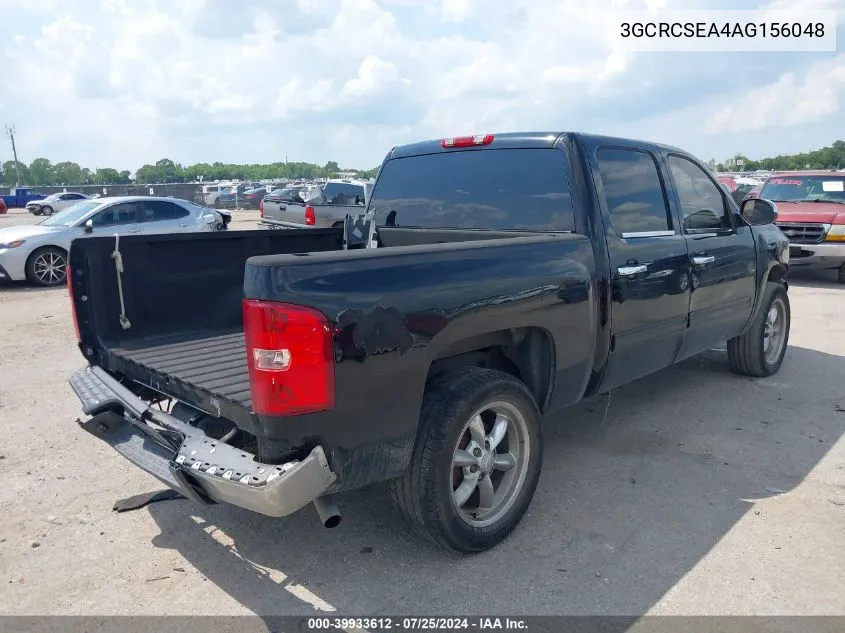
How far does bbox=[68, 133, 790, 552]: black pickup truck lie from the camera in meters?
2.49

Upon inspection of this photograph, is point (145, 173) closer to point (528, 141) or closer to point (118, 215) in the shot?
point (118, 215)

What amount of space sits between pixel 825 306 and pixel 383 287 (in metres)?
9.15

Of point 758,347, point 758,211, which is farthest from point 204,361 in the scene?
point 758,347

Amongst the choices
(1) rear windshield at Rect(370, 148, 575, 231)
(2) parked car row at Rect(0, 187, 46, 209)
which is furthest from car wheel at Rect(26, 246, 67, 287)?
(2) parked car row at Rect(0, 187, 46, 209)

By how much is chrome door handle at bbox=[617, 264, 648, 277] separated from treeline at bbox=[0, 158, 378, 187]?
98818 mm

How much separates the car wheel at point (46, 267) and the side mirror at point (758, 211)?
1062 centimetres

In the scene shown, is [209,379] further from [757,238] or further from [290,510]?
[757,238]

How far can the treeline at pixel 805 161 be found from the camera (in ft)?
166

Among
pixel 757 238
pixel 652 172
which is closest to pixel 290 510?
pixel 652 172

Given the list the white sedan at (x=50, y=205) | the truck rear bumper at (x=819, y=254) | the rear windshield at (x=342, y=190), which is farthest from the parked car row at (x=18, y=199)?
the truck rear bumper at (x=819, y=254)

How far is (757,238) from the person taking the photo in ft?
17.8

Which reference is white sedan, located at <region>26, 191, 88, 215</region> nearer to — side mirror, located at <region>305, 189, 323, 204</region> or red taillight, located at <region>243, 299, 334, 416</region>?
side mirror, located at <region>305, 189, 323, 204</region>

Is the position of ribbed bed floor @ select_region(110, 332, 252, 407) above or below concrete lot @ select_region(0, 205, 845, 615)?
above

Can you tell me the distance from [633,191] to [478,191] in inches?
38.3
